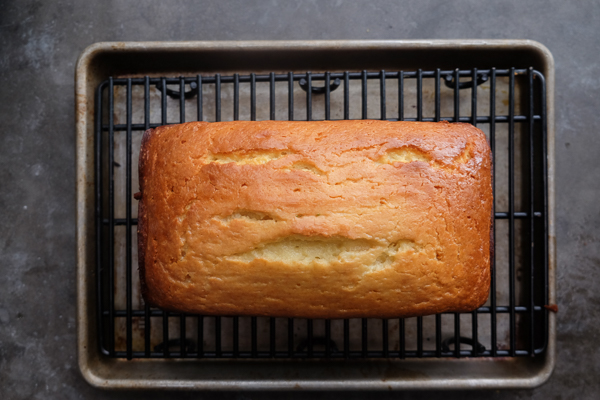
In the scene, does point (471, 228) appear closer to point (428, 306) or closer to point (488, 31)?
point (428, 306)

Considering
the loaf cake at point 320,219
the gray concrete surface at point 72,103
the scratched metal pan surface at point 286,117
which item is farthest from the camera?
the gray concrete surface at point 72,103

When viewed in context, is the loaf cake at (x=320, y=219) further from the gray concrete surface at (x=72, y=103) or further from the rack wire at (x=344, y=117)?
the gray concrete surface at (x=72, y=103)

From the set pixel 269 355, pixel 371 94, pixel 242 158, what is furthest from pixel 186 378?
pixel 371 94

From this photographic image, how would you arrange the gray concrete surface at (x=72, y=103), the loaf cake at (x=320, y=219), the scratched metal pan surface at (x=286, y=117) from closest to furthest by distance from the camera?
the loaf cake at (x=320, y=219) < the scratched metal pan surface at (x=286, y=117) < the gray concrete surface at (x=72, y=103)

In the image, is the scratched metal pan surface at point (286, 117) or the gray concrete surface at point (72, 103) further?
the gray concrete surface at point (72, 103)

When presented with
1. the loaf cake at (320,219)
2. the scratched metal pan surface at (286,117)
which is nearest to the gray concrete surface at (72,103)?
the scratched metal pan surface at (286,117)

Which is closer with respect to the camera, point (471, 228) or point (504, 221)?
point (471, 228)

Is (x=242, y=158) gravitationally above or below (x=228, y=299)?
above

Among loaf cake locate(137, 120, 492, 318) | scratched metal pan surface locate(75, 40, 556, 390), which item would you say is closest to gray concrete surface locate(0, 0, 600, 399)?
scratched metal pan surface locate(75, 40, 556, 390)

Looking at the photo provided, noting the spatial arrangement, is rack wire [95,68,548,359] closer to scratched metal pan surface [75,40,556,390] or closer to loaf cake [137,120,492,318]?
scratched metal pan surface [75,40,556,390]
